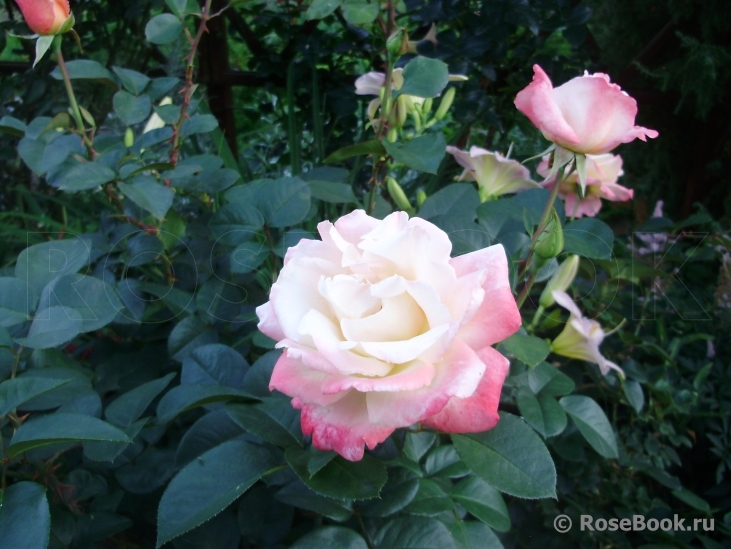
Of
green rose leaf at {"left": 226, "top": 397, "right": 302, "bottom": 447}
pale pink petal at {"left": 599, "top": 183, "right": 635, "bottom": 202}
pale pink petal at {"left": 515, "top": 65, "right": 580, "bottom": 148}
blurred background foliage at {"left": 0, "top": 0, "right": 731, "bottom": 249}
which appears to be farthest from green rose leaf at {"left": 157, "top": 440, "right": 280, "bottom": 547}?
blurred background foliage at {"left": 0, "top": 0, "right": 731, "bottom": 249}

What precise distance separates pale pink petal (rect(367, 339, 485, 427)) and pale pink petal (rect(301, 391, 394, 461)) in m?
0.01

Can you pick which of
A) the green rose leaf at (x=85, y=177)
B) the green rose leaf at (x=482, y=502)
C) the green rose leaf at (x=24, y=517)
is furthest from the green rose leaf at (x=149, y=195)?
Answer: the green rose leaf at (x=482, y=502)

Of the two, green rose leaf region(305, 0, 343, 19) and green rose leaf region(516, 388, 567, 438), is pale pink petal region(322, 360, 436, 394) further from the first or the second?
green rose leaf region(305, 0, 343, 19)

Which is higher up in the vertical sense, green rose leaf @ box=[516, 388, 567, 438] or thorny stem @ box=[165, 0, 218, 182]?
thorny stem @ box=[165, 0, 218, 182]

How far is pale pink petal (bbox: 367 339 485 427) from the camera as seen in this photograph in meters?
0.30

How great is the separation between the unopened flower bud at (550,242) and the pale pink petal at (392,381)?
0.19 m

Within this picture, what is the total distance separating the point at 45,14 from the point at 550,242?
53 cm

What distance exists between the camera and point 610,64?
1.71 meters

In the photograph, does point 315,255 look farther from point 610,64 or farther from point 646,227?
point 610,64

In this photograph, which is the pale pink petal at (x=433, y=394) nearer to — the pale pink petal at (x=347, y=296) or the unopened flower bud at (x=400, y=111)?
the pale pink petal at (x=347, y=296)

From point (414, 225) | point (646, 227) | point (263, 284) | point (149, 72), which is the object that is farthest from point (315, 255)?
point (149, 72)

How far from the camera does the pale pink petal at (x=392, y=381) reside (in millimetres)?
302

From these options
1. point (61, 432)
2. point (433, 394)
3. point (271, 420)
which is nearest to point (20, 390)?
point (61, 432)

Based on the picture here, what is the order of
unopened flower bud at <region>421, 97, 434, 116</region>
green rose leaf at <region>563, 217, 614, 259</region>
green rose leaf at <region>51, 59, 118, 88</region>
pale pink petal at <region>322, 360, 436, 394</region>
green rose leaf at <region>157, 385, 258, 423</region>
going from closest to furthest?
1. pale pink petal at <region>322, 360, 436, 394</region>
2. green rose leaf at <region>157, 385, 258, 423</region>
3. green rose leaf at <region>563, 217, 614, 259</region>
4. green rose leaf at <region>51, 59, 118, 88</region>
5. unopened flower bud at <region>421, 97, 434, 116</region>
